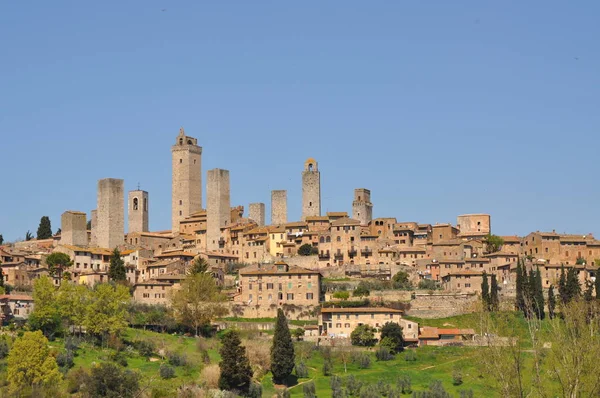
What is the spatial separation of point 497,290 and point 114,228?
33133mm

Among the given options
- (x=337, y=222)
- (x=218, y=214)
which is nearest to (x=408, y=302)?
(x=337, y=222)

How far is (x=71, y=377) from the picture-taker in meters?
56.6

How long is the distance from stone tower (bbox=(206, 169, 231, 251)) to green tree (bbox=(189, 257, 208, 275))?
497 inches

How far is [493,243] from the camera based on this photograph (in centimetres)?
8581

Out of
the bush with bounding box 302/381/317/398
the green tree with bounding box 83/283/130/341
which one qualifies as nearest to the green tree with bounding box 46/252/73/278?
the green tree with bounding box 83/283/130/341

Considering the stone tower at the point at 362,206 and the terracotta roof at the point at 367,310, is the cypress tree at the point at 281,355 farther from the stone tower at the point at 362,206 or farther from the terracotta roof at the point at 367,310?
the stone tower at the point at 362,206

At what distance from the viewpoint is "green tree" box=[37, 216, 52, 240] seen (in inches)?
4003

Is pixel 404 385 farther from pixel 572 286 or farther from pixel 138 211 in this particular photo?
pixel 138 211

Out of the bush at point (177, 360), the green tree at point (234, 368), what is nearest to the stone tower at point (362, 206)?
the bush at point (177, 360)

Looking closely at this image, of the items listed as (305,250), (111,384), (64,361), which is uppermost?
(305,250)

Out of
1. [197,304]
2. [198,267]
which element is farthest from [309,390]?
[198,267]

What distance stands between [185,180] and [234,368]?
1667 inches

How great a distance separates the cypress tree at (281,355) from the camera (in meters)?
60.6

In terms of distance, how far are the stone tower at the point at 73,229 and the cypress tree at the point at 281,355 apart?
1348 inches
